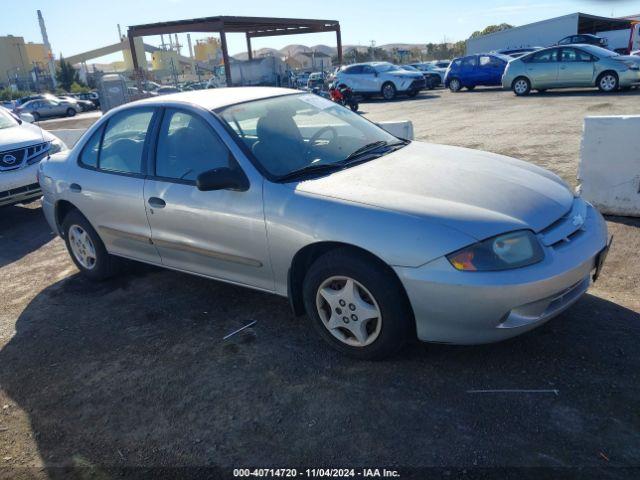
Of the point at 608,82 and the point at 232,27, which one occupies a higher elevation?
the point at 232,27

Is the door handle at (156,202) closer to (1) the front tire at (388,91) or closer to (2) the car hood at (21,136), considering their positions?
(2) the car hood at (21,136)

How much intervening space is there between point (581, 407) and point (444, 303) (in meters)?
0.82

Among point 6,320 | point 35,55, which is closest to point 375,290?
point 6,320

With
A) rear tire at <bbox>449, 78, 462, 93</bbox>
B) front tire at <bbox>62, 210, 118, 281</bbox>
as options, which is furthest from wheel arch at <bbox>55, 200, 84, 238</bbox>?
rear tire at <bbox>449, 78, 462, 93</bbox>

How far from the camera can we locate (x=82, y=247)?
4746 millimetres

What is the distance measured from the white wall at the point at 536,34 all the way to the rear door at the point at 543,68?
22603 millimetres

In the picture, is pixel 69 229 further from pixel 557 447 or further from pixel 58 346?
pixel 557 447

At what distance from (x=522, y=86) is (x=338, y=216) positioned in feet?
53.6

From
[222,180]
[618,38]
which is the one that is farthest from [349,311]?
[618,38]

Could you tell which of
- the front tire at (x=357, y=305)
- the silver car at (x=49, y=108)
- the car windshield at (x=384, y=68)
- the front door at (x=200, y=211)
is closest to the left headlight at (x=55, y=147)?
the front door at (x=200, y=211)

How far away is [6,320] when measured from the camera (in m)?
4.25

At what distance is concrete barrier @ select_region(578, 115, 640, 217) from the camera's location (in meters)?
4.83

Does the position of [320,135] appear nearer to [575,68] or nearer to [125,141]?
[125,141]

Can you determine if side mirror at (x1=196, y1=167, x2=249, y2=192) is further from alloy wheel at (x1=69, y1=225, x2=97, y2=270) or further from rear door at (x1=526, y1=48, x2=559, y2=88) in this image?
rear door at (x1=526, y1=48, x2=559, y2=88)
